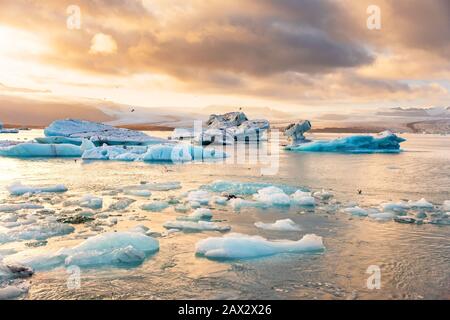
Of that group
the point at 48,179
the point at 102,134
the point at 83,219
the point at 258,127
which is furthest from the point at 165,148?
the point at 258,127

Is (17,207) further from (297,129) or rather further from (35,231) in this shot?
(297,129)

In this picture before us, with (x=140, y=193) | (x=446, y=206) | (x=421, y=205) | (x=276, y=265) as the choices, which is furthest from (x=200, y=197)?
(x=446, y=206)

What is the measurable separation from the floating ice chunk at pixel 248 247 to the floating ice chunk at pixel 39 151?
79.9 feet

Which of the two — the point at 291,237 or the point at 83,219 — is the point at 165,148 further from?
the point at 291,237

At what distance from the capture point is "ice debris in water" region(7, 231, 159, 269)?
564 cm

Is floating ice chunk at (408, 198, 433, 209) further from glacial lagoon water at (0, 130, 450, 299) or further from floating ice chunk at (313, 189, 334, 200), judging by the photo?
floating ice chunk at (313, 189, 334, 200)

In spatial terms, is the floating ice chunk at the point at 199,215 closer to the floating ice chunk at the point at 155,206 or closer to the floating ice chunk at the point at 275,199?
the floating ice chunk at the point at 155,206

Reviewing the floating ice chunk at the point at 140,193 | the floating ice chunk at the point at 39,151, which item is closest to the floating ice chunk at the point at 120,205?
the floating ice chunk at the point at 140,193

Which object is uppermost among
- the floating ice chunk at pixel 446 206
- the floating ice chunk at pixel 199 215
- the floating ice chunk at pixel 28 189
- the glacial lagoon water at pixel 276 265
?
the floating ice chunk at pixel 28 189

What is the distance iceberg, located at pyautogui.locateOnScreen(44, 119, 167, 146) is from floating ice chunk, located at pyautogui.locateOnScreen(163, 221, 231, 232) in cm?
2920

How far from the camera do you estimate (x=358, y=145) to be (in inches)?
1480

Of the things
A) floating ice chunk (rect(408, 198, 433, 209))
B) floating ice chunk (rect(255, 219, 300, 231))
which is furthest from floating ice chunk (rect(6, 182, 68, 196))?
floating ice chunk (rect(408, 198, 433, 209))

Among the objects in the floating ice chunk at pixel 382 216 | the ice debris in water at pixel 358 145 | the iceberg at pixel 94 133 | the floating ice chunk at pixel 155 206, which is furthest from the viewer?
the ice debris in water at pixel 358 145

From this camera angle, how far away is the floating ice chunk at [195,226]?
25.3 ft
